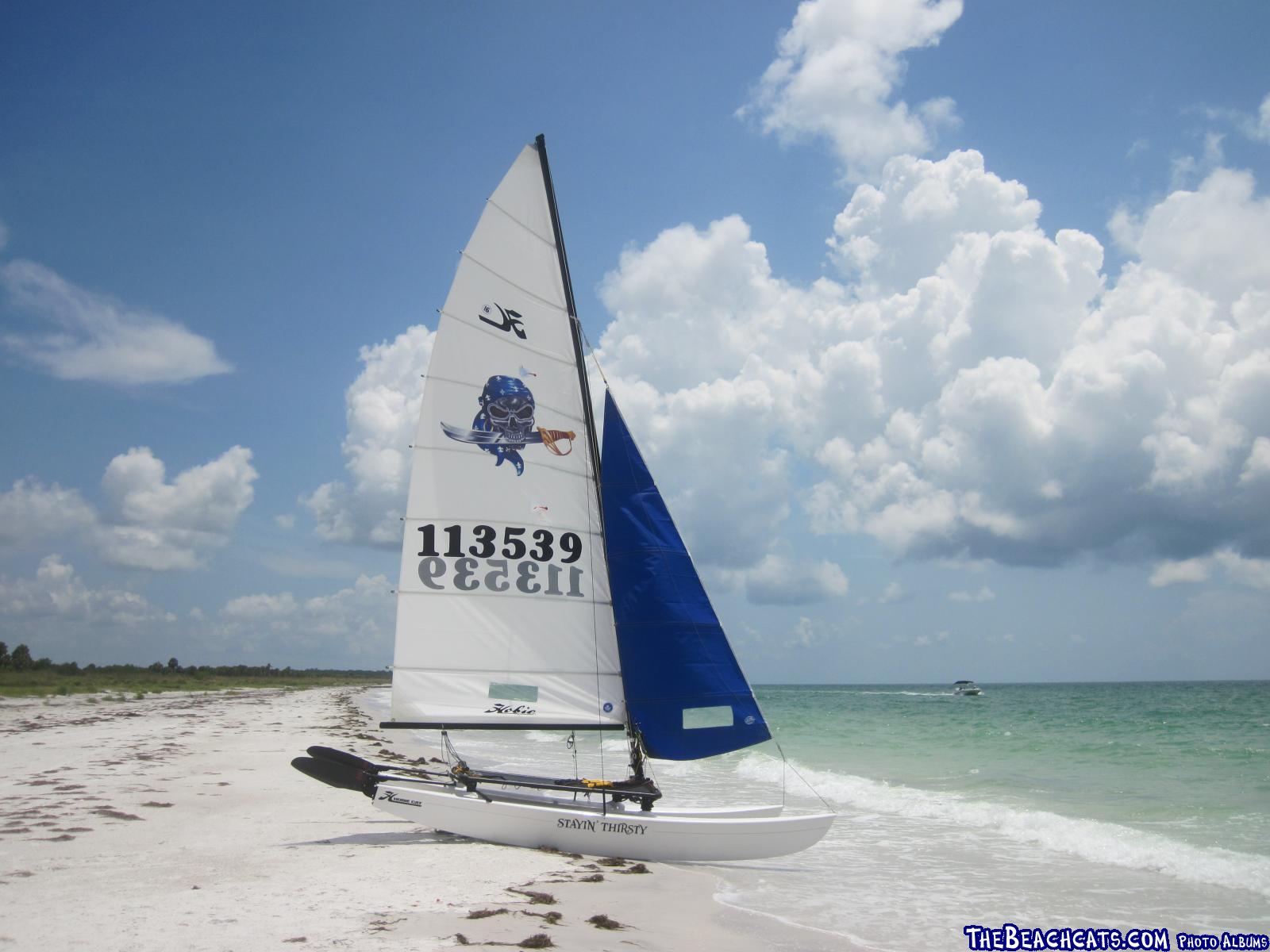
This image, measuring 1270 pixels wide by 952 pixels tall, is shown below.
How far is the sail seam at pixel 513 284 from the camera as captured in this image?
1244 centimetres

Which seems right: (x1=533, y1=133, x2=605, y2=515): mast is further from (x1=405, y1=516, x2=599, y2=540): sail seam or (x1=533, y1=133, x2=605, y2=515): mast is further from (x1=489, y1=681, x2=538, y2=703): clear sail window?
(x1=489, y1=681, x2=538, y2=703): clear sail window

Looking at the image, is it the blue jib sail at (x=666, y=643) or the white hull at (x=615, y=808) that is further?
the blue jib sail at (x=666, y=643)

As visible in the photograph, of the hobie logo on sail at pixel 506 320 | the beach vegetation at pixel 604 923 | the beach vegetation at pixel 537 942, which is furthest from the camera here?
the hobie logo on sail at pixel 506 320

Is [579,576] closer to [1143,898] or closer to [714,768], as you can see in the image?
[1143,898]

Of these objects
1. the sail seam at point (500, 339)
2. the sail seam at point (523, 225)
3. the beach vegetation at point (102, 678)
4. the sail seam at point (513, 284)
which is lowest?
the beach vegetation at point (102, 678)

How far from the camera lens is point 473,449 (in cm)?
1246

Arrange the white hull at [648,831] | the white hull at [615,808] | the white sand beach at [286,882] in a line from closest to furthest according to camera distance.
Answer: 1. the white sand beach at [286,882]
2. the white hull at [648,831]
3. the white hull at [615,808]

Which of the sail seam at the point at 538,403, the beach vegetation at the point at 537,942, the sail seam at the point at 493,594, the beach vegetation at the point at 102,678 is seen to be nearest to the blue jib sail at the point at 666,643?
the sail seam at the point at 493,594

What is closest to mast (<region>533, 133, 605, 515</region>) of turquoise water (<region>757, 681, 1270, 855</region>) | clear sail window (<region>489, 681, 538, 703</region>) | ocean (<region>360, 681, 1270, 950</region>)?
clear sail window (<region>489, 681, 538, 703</region>)

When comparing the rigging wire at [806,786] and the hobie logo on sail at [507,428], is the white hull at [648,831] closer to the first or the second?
the rigging wire at [806,786]

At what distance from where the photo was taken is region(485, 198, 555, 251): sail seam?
41.3 feet

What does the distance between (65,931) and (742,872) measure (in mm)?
7686

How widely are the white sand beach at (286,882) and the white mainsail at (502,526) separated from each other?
2218 mm

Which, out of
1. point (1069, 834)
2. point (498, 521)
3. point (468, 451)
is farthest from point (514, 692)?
point (1069, 834)
